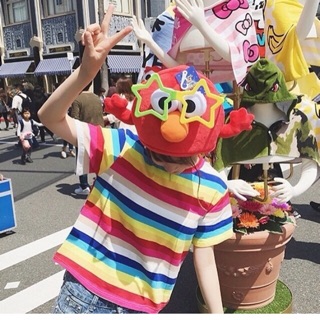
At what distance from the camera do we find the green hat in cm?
205

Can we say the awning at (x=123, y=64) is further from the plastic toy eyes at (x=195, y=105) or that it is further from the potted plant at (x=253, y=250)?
the plastic toy eyes at (x=195, y=105)

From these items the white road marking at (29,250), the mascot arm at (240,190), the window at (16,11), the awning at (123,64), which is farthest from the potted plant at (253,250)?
the window at (16,11)

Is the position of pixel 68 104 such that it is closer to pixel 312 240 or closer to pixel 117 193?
pixel 117 193

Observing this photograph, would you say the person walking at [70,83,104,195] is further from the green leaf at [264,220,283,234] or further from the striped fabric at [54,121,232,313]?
the striped fabric at [54,121,232,313]

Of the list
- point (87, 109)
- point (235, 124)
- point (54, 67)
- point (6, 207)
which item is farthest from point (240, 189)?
point (54, 67)

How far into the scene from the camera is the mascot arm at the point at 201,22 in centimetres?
204

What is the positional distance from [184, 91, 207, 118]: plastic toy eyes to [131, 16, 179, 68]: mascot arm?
3.98 ft

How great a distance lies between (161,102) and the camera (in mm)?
1269

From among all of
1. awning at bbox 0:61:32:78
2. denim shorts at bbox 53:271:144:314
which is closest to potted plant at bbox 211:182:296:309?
denim shorts at bbox 53:271:144:314

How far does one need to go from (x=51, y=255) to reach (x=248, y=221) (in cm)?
220

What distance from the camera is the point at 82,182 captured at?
580cm

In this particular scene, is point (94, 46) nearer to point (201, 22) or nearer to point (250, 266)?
point (201, 22)

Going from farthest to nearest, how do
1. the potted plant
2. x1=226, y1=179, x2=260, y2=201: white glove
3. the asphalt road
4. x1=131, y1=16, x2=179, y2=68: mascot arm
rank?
the asphalt road → x1=131, y1=16, x2=179, y2=68: mascot arm → the potted plant → x1=226, y1=179, x2=260, y2=201: white glove
